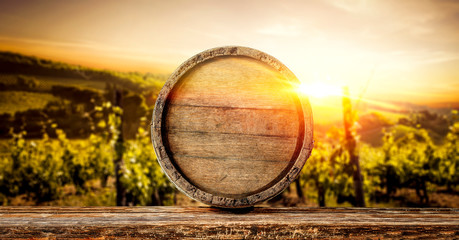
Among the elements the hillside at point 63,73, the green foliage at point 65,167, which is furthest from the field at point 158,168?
the hillside at point 63,73

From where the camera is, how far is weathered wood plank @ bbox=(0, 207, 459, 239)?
1.13m

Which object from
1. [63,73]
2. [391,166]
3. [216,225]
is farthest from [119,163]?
[63,73]

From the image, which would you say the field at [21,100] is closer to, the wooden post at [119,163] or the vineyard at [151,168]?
the vineyard at [151,168]

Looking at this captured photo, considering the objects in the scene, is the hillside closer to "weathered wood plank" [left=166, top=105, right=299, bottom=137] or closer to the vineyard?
the vineyard

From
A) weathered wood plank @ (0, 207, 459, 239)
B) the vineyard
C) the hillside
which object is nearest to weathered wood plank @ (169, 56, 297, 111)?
weathered wood plank @ (0, 207, 459, 239)

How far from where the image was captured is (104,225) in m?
1.13

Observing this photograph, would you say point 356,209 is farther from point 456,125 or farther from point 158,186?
point 456,125

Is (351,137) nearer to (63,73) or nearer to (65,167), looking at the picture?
(65,167)

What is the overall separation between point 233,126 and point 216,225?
45 cm

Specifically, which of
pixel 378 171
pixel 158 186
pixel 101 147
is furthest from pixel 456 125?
pixel 101 147

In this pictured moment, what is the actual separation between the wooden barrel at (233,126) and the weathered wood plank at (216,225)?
0.13 metres

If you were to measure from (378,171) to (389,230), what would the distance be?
6.02 metres

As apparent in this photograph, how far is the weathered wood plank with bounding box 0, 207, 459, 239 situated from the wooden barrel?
0.44 ft

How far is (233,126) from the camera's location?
4.04 feet
